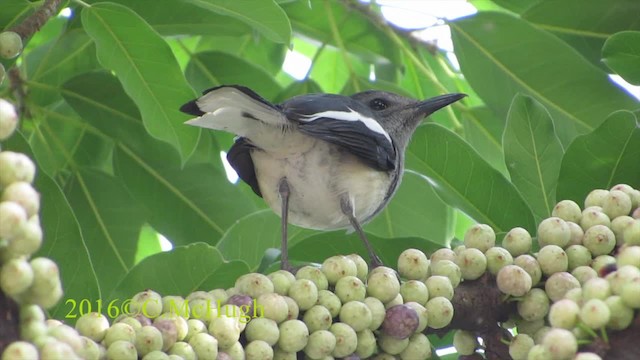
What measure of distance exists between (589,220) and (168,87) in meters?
1.43

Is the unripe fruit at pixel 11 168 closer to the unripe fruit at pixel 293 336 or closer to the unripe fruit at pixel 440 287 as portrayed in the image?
the unripe fruit at pixel 293 336

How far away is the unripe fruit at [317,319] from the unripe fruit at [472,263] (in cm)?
36

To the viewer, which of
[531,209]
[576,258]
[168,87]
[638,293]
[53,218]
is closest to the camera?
[638,293]

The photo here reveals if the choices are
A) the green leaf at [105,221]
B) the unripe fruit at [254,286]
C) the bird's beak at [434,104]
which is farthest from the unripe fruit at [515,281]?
the green leaf at [105,221]

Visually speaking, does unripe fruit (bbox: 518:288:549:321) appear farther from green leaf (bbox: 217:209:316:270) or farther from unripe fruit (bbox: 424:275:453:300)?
green leaf (bbox: 217:209:316:270)

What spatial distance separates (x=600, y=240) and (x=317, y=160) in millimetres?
1187

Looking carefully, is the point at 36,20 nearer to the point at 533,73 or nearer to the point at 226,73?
the point at 226,73

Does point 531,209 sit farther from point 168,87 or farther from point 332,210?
point 168,87

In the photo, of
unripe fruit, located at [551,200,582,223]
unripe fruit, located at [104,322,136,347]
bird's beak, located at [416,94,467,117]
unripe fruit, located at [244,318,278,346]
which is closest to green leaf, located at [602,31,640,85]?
bird's beak, located at [416,94,467,117]

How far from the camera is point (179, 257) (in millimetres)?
2561

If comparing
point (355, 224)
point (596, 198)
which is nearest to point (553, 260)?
point (596, 198)

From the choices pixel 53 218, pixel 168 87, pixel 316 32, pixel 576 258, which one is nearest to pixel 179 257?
pixel 53 218

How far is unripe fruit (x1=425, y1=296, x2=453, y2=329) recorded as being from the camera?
2025 mm

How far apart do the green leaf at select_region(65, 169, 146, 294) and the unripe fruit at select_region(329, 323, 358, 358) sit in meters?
1.67
